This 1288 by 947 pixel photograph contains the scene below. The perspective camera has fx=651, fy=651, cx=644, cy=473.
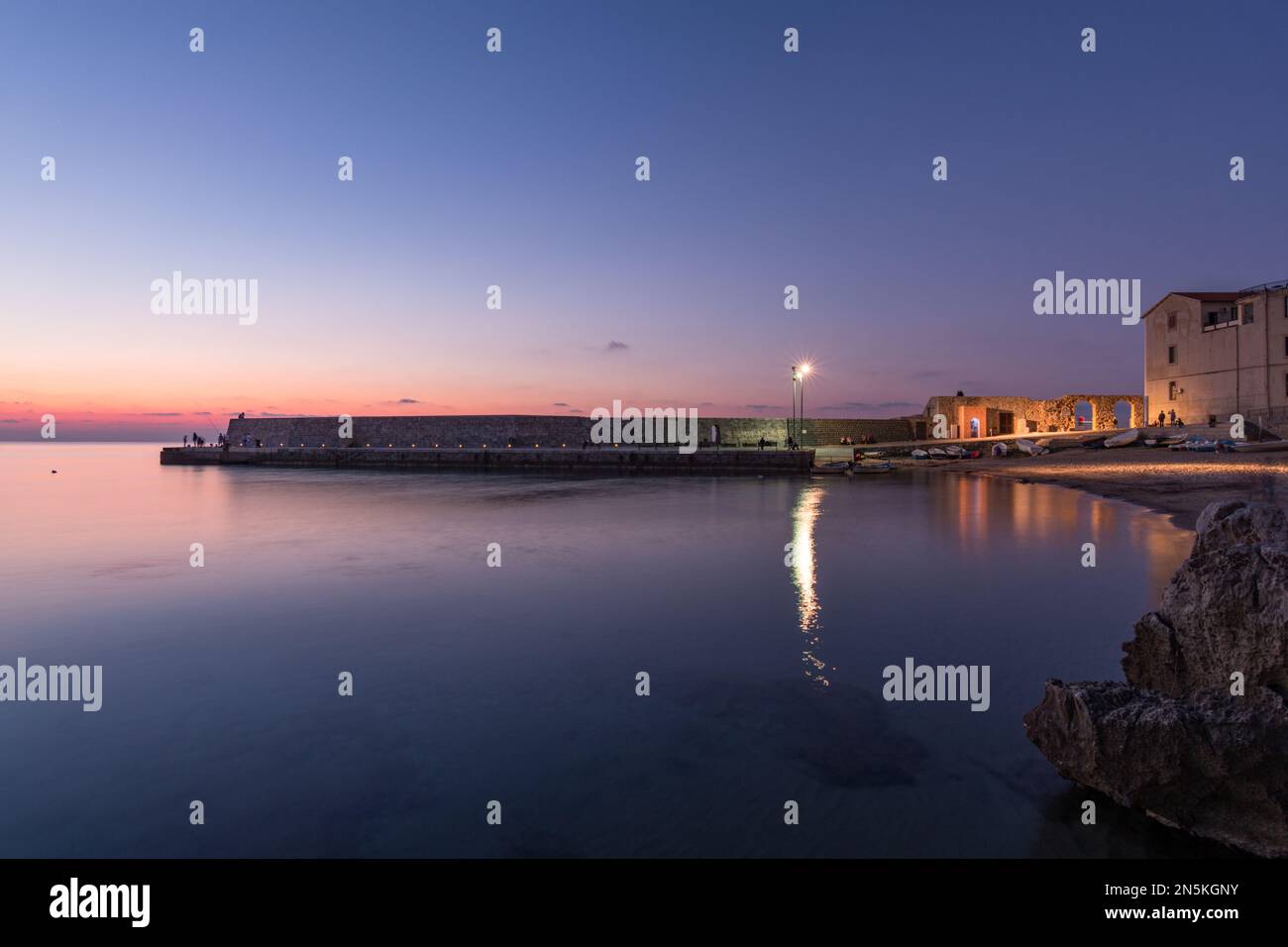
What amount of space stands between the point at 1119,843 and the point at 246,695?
7.54 m

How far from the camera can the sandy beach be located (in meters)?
19.5

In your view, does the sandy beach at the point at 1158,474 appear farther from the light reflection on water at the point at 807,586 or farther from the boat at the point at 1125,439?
the light reflection on water at the point at 807,586

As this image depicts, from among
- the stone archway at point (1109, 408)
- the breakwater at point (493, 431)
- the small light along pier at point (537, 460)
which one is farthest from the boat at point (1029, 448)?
the stone archway at point (1109, 408)

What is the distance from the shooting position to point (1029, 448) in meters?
37.7

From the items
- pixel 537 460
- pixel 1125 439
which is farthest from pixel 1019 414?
pixel 537 460

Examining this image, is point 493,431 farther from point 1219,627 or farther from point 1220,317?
point 1219,627

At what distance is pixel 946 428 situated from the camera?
2026 inches

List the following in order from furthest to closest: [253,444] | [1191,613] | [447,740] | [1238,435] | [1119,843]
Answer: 1. [253,444]
2. [1238,435]
3. [447,740]
4. [1191,613]
5. [1119,843]

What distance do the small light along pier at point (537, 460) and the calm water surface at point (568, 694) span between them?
76.7ft

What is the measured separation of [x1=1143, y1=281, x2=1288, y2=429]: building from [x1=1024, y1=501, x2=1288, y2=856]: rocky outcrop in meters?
39.5

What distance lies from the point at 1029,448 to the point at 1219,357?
1200cm

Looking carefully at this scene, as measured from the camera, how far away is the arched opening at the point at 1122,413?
4962 cm
